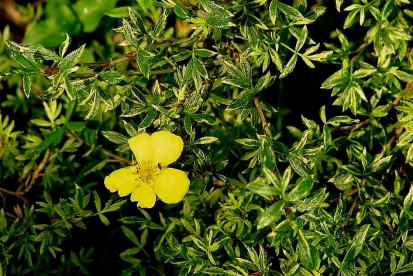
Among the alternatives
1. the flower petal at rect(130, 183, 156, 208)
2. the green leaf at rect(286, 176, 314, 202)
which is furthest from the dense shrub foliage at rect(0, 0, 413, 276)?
the flower petal at rect(130, 183, 156, 208)

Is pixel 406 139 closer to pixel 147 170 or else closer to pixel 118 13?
pixel 147 170

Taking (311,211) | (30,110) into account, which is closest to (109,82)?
(311,211)

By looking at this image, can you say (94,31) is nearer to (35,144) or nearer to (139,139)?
(35,144)

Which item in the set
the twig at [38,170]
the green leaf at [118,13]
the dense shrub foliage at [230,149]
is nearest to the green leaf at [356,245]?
the dense shrub foliage at [230,149]

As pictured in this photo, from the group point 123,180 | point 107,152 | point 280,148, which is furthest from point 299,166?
point 107,152

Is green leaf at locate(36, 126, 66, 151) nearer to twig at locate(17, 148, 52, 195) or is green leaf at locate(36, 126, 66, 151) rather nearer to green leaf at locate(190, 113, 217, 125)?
twig at locate(17, 148, 52, 195)

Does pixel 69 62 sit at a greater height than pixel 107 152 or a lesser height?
greater

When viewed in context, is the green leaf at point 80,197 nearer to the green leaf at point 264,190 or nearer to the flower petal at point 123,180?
the flower petal at point 123,180
